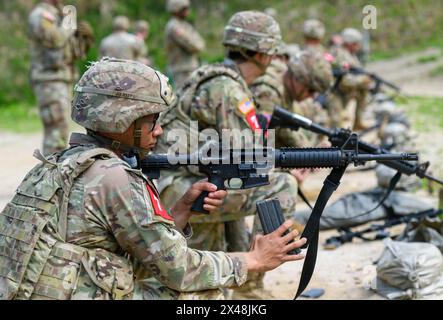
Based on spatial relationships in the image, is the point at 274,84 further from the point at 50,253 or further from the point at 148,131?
the point at 50,253

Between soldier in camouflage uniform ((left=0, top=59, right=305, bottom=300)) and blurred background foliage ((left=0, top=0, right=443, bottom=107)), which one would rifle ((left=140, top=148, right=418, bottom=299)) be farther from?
blurred background foliage ((left=0, top=0, right=443, bottom=107))

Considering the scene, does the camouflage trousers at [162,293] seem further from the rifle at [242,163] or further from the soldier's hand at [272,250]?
the rifle at [242,163]

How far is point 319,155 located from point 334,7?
21211 millimetres

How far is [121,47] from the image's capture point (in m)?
12.2

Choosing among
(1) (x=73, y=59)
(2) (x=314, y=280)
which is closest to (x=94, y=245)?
(2) (x=314, y=280)

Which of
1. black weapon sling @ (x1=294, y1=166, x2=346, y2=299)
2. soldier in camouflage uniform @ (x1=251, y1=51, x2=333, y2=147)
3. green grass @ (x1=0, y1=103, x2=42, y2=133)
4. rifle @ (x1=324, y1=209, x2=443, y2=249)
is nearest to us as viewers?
black weapon sling @ (x1=294, y1=166, x2=346, y2=299)

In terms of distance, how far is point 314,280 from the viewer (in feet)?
18.2

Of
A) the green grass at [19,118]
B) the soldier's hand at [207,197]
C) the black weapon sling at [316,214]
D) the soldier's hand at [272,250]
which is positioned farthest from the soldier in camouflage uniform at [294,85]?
the green grass at [19,118]

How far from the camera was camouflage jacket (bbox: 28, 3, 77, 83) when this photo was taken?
8.92m

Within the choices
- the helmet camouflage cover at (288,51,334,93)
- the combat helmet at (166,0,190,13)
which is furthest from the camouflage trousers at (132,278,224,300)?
the combat helmet at (166,0,190,13)

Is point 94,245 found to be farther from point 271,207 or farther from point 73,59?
point 73,59

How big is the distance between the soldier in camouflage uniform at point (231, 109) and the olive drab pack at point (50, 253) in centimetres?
176

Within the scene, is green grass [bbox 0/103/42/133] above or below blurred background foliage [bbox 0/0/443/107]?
below

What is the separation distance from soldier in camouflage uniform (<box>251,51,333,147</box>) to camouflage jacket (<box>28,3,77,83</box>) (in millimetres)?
3714
